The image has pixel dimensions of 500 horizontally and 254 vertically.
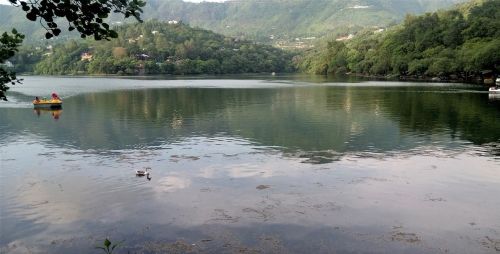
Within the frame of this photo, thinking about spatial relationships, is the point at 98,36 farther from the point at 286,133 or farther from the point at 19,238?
A: the point at 286,133

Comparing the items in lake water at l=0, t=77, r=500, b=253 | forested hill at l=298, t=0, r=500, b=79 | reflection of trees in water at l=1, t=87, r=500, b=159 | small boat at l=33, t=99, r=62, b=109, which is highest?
forested hill at l=298, t=0, r=500, b=79

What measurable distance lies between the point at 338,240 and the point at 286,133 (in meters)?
26.9

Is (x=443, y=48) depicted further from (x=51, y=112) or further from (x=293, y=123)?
(x=51, y=112)

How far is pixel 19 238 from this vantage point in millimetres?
18781

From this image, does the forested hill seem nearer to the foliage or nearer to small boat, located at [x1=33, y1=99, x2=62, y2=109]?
small boat, located at [x1=33, y1=99, x2=62, y2=109]

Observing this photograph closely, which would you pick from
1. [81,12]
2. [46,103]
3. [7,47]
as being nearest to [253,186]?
[7,47]

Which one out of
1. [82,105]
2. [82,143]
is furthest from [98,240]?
[82,105]

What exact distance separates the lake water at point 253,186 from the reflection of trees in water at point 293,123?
30cm

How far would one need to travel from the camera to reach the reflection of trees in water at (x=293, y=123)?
40.3 metres

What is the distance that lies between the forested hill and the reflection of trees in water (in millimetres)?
52493

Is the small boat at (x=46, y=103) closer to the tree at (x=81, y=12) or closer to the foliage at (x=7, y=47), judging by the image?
the foliage at (x=7, y=47)

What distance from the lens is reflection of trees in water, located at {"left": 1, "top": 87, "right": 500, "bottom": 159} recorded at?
40.3 meters

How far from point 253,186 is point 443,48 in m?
143

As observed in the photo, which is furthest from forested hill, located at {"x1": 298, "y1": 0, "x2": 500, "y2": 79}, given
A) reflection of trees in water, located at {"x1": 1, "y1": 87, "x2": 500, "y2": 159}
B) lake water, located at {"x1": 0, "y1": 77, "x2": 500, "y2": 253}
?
lake water, located at {"x1": 0, "y1": 77, "x2": 500, "y2": 253}
